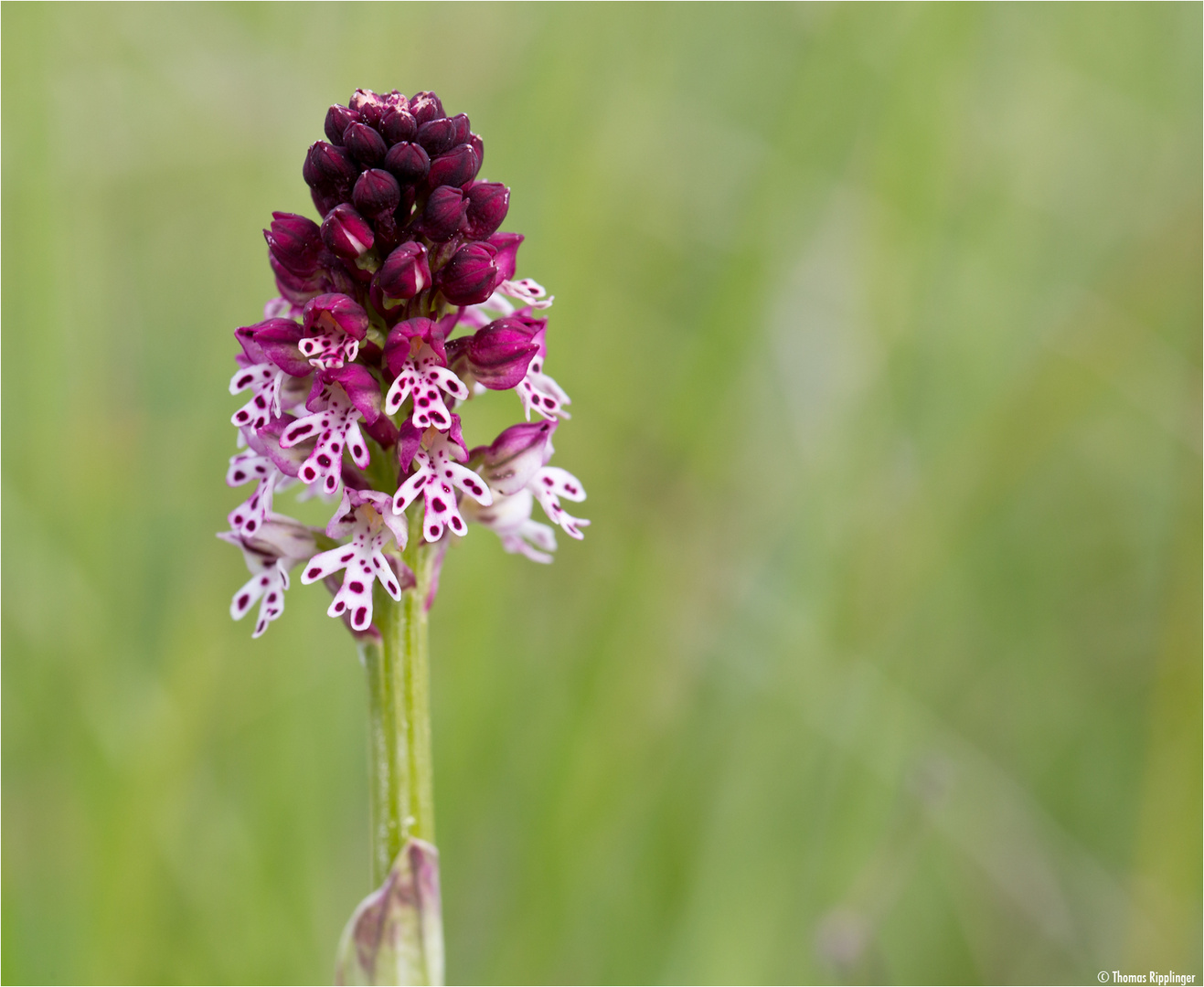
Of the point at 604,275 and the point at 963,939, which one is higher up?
the point at 604,275

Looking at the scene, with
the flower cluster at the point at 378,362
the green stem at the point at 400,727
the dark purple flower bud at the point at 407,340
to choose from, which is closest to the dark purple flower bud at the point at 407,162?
the flower cluster at the point at 378,362

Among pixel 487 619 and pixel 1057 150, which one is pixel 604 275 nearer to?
pixel 487 619

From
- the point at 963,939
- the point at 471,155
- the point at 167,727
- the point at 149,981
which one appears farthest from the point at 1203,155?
the point at 149,981

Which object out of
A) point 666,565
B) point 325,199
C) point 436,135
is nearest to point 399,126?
point 436,135

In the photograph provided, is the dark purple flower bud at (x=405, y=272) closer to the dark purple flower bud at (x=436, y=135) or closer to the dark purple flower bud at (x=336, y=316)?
the dark purple flower bud at (x=336, y=316)

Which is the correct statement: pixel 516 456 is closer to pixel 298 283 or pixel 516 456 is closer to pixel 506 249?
pixel 506 249

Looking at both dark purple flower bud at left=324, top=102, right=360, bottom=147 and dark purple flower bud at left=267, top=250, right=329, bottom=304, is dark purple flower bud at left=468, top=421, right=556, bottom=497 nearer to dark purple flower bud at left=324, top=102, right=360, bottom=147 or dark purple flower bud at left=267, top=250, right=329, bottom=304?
dark purple flower bud at left=267, top=250, right=329, bottom=304
